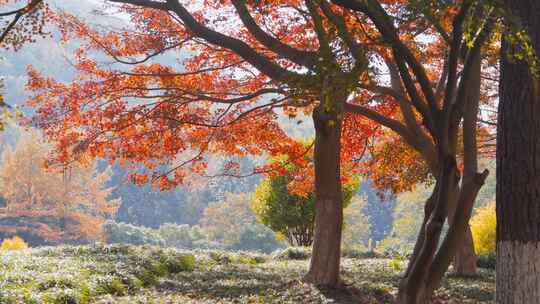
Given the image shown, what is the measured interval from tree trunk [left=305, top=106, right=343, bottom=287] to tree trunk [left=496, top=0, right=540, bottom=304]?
4.08m

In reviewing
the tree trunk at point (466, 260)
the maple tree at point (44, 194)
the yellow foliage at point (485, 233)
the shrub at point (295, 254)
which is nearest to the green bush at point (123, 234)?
the maple tree at point (44, 194)

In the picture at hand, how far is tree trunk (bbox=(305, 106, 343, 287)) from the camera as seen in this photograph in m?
9.98

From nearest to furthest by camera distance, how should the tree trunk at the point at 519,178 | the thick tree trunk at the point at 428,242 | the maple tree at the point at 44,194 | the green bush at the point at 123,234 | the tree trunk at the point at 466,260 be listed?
the tree trunk at the point at 519,178, the thick tree trunk at the point at 428,242, the tree trunk at the point at 466,260, the maple tree at the point at 44,194, the green bush at the point at 123,234

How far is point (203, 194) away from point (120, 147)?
177 ft

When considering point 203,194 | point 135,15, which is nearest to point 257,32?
point 135,15

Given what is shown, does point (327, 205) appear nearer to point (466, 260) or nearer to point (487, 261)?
point (466, 260)

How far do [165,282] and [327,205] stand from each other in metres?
3.15

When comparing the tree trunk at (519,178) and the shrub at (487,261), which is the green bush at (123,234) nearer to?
the shrub at (487,261)

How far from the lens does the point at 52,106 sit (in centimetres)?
1169

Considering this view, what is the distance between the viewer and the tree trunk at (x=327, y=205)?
9984mm

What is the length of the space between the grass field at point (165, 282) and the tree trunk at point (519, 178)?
3.40 meters

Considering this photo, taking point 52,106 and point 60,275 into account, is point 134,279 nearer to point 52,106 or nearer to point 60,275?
point 60,275

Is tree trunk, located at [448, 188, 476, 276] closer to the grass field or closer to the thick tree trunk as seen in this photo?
the grass field

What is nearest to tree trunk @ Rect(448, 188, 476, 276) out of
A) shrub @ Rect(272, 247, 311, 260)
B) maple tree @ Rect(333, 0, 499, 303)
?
maple tree @ Rect(333, 0, 499, 303)
